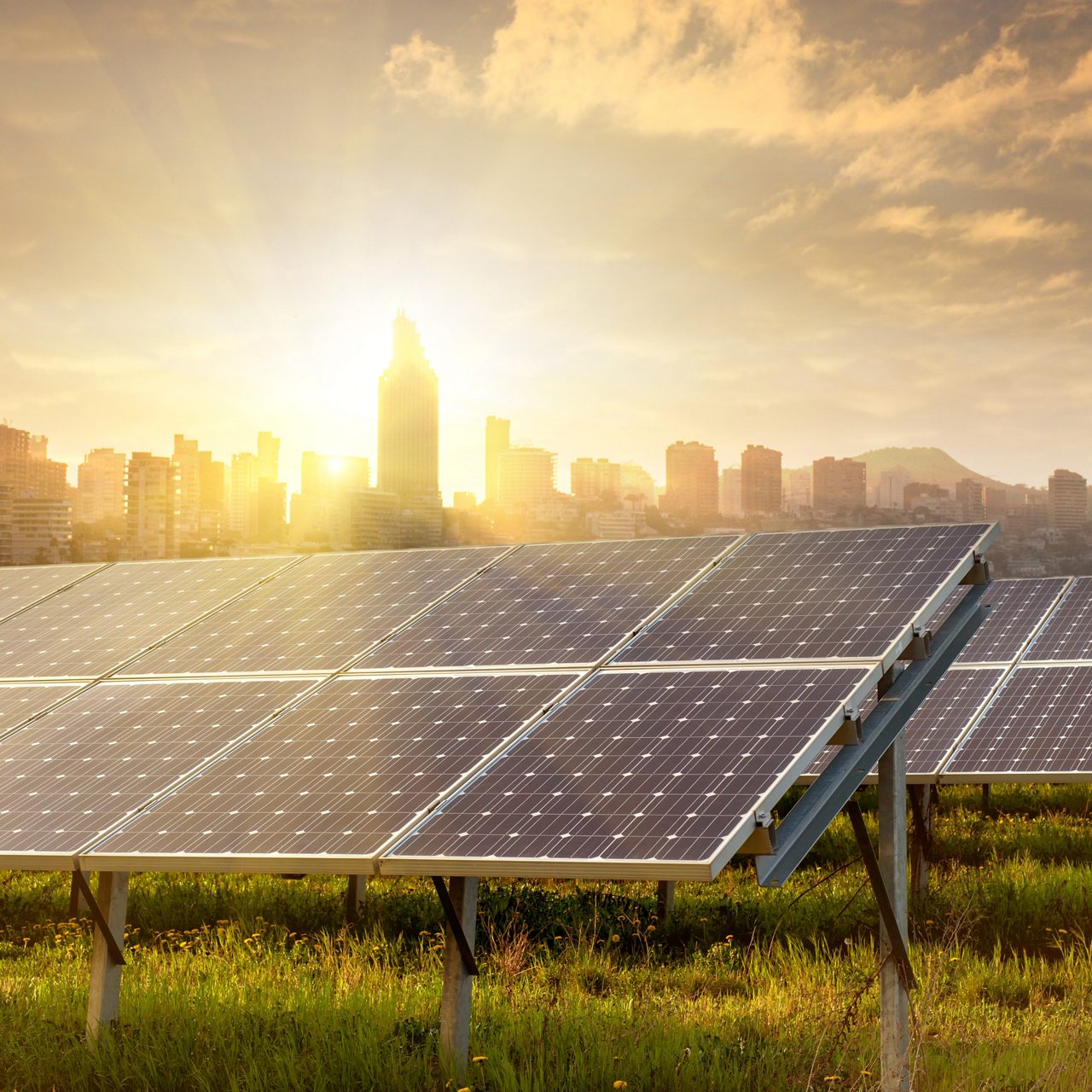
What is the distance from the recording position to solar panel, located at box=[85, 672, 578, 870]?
9031 mm

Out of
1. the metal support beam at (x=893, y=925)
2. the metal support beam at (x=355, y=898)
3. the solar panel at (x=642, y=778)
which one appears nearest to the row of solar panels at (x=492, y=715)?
the solar panel at (x=642, y=778)

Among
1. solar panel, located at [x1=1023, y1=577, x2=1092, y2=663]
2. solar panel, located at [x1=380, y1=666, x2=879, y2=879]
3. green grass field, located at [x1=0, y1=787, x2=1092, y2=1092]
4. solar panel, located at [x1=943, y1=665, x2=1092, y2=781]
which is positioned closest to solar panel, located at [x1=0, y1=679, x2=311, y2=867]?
green grass field, located at [x1=0, y1=787, x2=1092, y2=1092]

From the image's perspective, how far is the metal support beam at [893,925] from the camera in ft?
31.0

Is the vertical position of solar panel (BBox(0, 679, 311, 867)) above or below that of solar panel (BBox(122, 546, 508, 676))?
below

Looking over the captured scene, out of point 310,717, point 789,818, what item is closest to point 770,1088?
point 789,818

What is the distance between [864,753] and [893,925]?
1.35m

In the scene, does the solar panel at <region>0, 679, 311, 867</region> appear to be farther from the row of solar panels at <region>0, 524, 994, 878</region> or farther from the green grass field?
the green grass field

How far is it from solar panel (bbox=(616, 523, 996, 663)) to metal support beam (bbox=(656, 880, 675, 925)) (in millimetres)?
6264

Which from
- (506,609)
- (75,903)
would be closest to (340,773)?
(506,609)

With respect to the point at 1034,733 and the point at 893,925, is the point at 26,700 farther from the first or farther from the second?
the point at 1034,733

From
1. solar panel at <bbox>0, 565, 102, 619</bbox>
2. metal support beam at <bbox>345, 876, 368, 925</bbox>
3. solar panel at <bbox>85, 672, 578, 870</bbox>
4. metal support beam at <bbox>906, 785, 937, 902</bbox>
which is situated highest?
solar panel at <bbox>0, 565, 102, 619</bbox>

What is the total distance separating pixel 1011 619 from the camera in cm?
2592

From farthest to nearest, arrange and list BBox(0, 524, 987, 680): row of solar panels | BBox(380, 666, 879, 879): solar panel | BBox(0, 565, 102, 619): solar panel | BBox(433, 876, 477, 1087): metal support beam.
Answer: BBox(0, 565, 102, 619): solar panel
BBox(0, 524, 987, 680): row of solar panels
BBox(433, 876, 477, 1087): metal support beam
BBox(380, 666, 879, 879): solar panel

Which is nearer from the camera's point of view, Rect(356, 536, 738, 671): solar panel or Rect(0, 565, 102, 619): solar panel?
Rect(356, 536, 738, 671): solar panel
